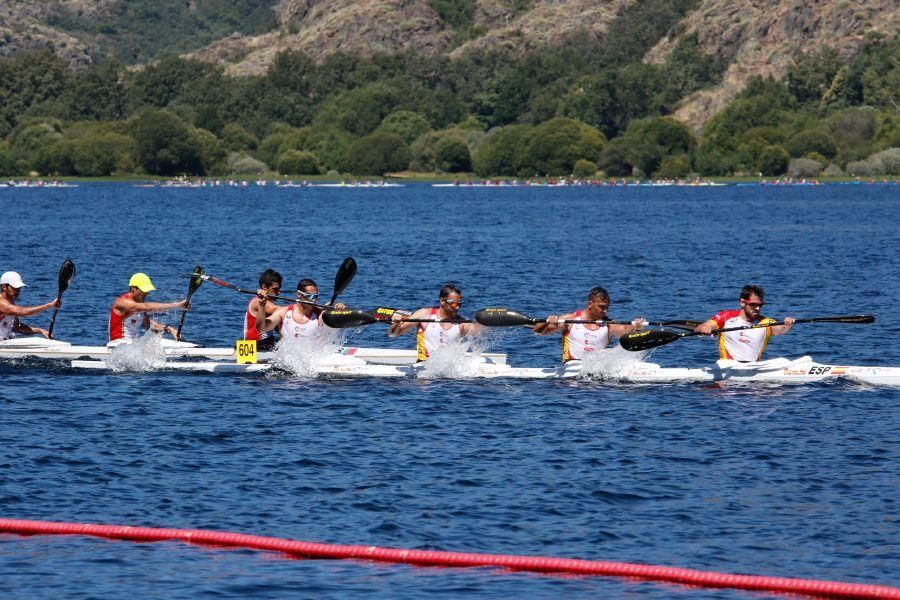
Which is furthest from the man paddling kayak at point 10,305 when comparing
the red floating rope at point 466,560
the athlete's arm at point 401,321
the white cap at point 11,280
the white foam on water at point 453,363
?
the red floating rope at point 466,560

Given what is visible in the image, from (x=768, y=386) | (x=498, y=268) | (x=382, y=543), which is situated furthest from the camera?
(x=498, y=268)

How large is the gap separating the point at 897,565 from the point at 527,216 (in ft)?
343

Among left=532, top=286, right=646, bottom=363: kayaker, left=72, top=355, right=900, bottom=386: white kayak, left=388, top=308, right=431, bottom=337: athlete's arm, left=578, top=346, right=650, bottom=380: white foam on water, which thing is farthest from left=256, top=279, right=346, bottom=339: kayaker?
left=578, top=346, right=650, bottom=380: white foam on water

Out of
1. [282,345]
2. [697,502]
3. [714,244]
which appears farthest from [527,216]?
[697,502]

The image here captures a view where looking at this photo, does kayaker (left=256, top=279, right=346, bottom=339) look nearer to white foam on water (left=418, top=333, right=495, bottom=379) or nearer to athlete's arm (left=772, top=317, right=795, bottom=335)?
white foam on water (left=418, top=333, right=495, bottom=379)

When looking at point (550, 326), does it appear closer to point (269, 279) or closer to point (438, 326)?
point (438, 326)

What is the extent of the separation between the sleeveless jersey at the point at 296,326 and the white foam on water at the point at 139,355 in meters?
2.98

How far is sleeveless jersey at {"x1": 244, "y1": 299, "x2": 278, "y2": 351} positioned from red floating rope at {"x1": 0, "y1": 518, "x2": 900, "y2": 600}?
12.2 meters

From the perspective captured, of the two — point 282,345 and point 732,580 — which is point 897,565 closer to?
point 732,580

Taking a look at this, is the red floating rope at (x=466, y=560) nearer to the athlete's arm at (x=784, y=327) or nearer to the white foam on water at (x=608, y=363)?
the athlete's arm at (x=784, y=327)

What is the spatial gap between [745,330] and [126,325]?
12.6 meters

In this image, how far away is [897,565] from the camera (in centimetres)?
1955

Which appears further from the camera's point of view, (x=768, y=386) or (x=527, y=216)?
(x=527, y=216)

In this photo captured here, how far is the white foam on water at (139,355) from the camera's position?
3312 cm
